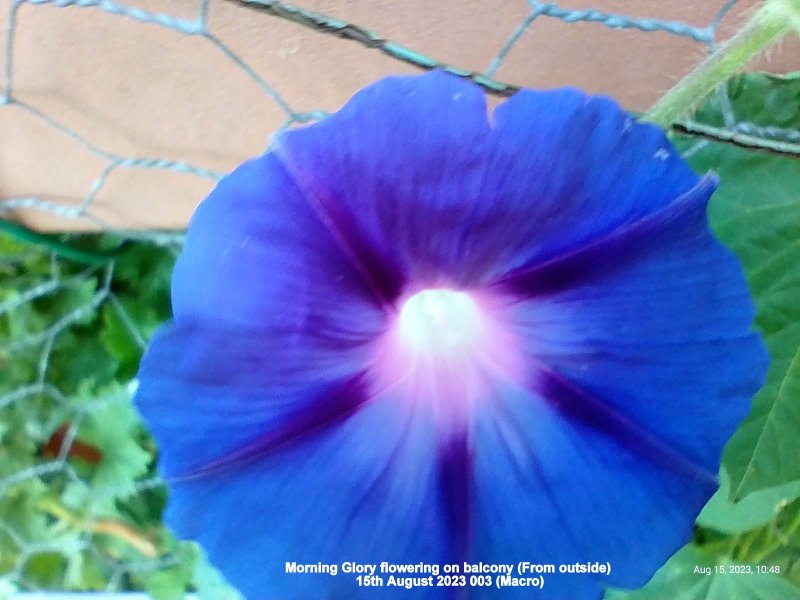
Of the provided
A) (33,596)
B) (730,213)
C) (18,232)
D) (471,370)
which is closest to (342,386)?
(471,370)

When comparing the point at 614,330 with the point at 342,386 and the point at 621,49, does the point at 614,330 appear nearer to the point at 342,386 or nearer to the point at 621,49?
the point at 342,386

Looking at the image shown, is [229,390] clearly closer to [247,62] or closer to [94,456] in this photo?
[247,62]

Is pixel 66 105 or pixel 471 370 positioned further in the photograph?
pixel 66 105

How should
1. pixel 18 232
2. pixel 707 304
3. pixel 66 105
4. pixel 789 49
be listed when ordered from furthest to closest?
pixel 18 232
pixel 66 105
pixel 789 49
pixel 707 304

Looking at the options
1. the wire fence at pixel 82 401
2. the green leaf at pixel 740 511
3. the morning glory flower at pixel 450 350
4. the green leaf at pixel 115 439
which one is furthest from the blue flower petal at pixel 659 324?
the green leaf at pixel 115 439

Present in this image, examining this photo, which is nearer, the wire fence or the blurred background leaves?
the blurred background leaves

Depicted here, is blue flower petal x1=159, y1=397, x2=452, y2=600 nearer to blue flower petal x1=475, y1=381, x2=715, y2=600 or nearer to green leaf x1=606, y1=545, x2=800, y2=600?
blue flower petal x1=475, y1=381, x2=715, y2=600

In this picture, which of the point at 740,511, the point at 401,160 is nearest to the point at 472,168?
the point at 401,160

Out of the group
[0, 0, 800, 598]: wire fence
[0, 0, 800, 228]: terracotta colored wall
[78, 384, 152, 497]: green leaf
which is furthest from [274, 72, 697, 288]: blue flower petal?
[78, 384, 152, 497]: green leaf
